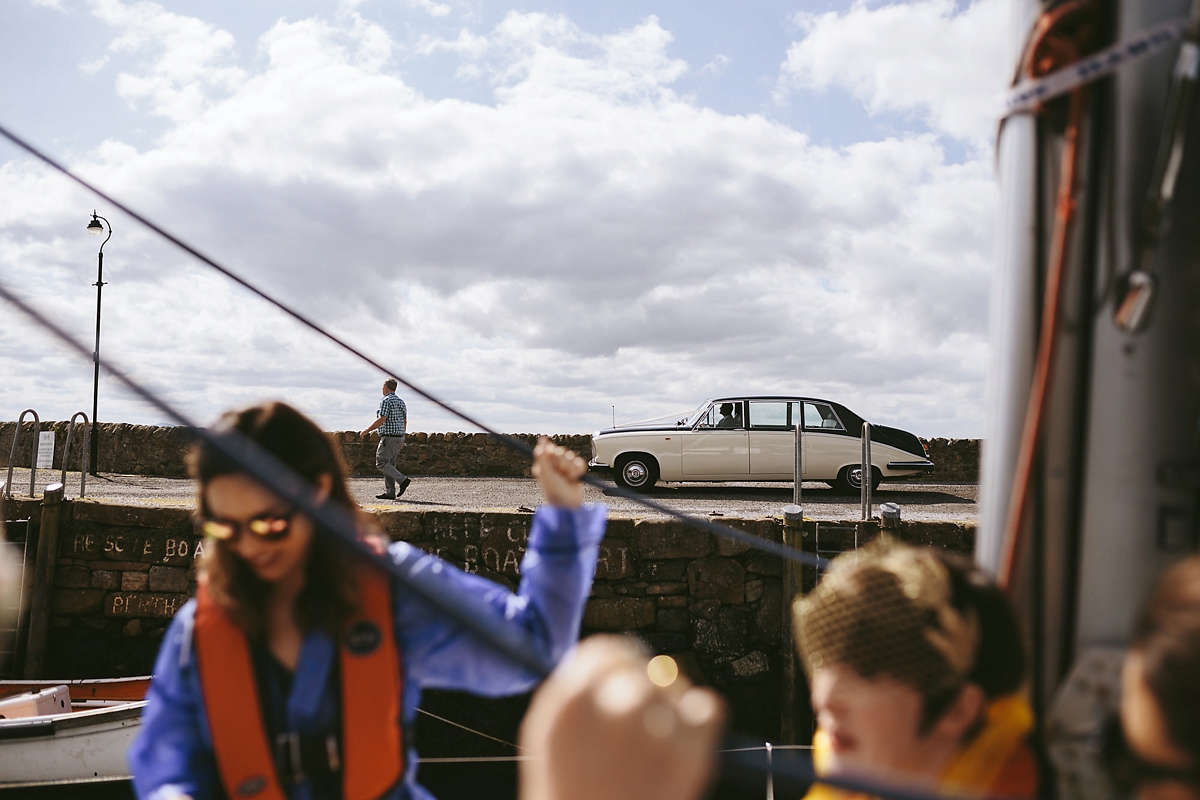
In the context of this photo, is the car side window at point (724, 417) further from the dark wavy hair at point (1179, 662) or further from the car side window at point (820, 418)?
the dark wavy hair at point (1179, 662)

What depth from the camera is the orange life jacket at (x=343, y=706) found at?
1.35 metres

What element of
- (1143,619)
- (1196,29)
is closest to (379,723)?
(1143,619)

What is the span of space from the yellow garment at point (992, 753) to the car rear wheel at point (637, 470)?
1130 centimetres

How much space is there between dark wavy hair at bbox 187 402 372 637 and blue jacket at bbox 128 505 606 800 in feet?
0.18

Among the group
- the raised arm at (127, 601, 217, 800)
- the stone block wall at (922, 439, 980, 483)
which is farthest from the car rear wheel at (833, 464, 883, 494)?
the raised arm at (127, 601, 217, 800)

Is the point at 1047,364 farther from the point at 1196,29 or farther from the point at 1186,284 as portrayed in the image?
the point at 1196,29

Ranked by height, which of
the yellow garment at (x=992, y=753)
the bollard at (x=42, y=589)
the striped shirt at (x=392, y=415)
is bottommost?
the bollard at (x=42, y=589)

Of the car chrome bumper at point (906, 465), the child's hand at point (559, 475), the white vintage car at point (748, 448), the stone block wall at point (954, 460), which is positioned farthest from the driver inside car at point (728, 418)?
the child's hand at point (559, 475)

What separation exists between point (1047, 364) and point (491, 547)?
22.8 feet

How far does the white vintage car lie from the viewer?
12.1 meters

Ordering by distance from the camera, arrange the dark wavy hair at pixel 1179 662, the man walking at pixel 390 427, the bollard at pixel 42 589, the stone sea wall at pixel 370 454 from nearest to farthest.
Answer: the dark wavy hair at pixel 1179 662, the bollard at pixel 42 589, the man walking at pixel 390 427, the stone sea wall at pixel 370 454

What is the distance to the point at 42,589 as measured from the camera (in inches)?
327

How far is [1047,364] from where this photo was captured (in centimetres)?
102

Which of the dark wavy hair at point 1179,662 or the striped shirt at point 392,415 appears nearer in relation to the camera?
the dark wavy hair at point 1179,662
